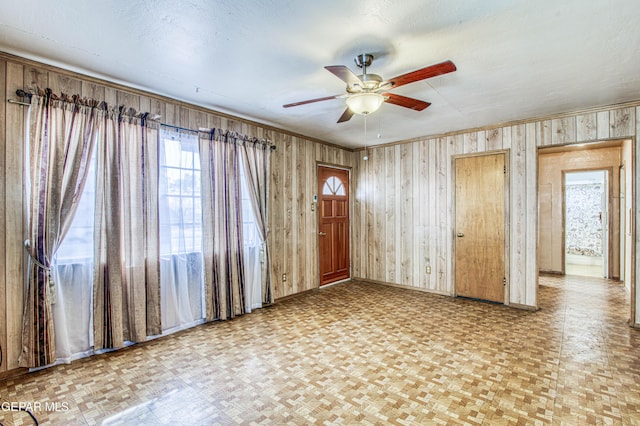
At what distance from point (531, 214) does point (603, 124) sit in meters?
1.30

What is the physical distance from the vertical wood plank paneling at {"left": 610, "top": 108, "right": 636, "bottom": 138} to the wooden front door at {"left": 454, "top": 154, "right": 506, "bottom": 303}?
3.84ft

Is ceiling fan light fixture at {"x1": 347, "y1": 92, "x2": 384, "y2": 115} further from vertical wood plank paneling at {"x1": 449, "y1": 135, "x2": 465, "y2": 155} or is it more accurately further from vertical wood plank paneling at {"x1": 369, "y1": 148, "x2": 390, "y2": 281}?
vertical wood plank paneling at {"x1": 369, "y1": 148, "x2": 390, "y2": 281}

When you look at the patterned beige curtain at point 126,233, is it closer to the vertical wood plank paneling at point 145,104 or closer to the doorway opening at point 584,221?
the vertical wood plank paneling at point 145,104

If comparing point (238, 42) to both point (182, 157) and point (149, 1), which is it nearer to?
point (149, 1)

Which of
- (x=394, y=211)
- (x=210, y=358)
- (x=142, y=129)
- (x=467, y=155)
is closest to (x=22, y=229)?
(x=142, y=129)

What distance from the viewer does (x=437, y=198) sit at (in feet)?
16.2

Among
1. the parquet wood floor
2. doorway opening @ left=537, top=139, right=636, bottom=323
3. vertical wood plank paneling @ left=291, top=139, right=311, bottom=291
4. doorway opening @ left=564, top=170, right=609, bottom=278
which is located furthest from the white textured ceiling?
doorway opening @ left=564, top=170, right=609, bottom=278

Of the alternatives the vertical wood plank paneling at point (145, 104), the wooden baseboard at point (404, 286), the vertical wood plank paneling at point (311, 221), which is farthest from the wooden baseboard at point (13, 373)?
the wooden baseboard at point (404, 286)

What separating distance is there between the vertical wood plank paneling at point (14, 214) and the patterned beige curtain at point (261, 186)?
2090mm

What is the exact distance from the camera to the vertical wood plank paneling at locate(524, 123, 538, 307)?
4066 mm

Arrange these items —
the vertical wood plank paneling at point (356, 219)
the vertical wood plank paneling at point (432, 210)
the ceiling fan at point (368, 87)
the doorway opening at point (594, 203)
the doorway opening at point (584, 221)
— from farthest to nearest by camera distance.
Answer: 1. the doorway opening at point (584, 221)
2. the vertical wood plank paneling at point (356, 219)
3. the doorway opening at point (594, 203)
4. the vertical wood plank paneling at point (432, 210)
5. the ceiling fan at point (368, 87)

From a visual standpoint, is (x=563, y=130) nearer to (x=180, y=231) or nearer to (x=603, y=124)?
(x=603, y=124)

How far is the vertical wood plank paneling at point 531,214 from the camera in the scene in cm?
407

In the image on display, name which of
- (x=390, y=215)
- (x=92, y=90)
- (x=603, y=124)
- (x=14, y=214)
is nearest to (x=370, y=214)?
(x=390, y=215)
